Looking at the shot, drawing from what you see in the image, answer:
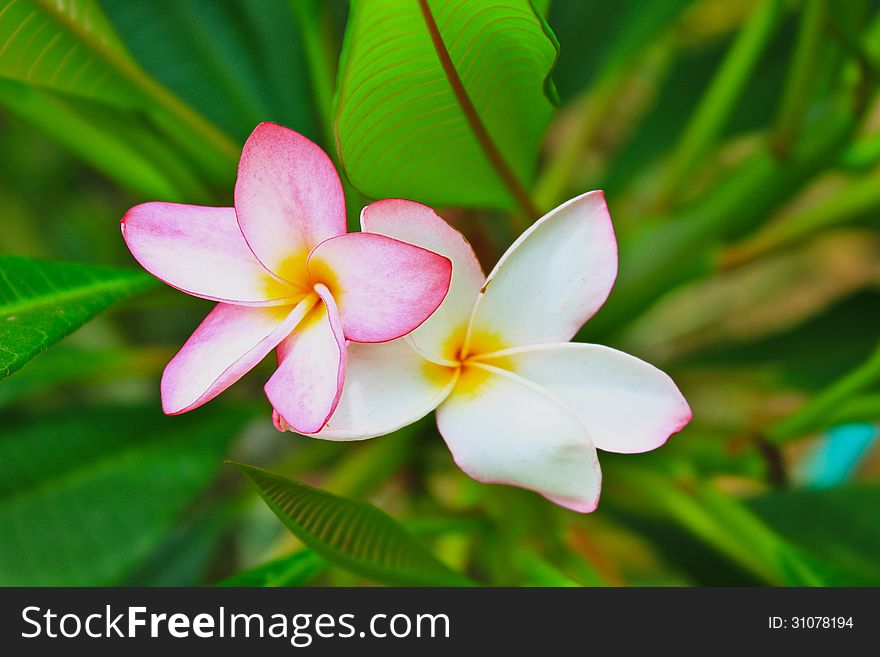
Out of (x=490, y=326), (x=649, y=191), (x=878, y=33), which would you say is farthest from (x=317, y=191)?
(x=649, y=191)

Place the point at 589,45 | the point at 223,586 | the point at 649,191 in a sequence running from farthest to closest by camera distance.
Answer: the point at 649,191, the point at 589,45, the point at 223,586

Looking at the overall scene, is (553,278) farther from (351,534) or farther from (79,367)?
(79,367)

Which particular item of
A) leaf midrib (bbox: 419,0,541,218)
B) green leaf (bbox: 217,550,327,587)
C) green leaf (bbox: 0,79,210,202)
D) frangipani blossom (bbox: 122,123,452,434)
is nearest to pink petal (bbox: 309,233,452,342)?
frangipani blossom (bbox: 122,123,452,434)

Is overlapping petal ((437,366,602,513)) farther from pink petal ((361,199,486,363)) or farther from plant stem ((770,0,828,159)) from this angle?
plant stem ((770,0,828,159))

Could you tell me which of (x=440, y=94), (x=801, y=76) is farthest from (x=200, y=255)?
(x=801, y=76)

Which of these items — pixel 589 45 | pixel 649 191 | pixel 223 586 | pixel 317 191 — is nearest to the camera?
pixel 317 191
